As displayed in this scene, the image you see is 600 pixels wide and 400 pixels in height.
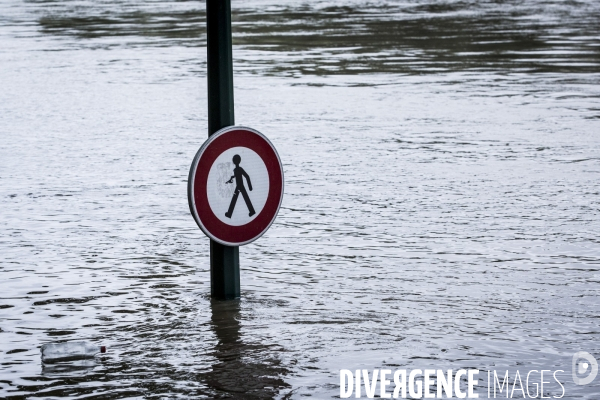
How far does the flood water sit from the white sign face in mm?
550

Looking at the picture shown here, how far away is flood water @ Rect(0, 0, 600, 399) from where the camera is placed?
568 centimetres

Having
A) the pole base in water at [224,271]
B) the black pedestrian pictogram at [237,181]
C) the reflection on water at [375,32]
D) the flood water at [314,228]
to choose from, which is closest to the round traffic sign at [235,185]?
the black pedestrian pictogram at [237,181]

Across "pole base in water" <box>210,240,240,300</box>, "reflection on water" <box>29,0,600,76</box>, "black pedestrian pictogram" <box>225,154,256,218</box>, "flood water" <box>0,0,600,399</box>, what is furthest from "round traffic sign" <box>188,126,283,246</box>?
"reflection on water" <box>29,0,600,76</box>

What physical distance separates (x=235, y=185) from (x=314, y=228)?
89.2 inches

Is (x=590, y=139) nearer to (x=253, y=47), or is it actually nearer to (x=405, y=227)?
(x=405, y=227)

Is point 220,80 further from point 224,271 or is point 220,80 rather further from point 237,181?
point 224,271

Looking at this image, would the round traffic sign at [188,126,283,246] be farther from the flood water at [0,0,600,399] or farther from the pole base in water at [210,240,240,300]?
the flood water at [0,0,600,399]

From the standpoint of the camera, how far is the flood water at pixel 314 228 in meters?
5.68

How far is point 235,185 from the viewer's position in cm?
632

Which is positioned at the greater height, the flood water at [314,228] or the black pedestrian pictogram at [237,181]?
the black pedestrian pictogram at [237,181]

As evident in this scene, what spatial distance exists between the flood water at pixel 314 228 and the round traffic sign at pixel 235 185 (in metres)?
0.49

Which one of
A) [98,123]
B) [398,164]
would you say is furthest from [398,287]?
[98,123]

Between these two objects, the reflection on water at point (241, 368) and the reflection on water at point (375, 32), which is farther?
the reflection on water at point (375, 32)

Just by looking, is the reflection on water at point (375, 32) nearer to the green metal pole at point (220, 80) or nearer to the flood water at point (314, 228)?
the flood water at point (314, 228)
